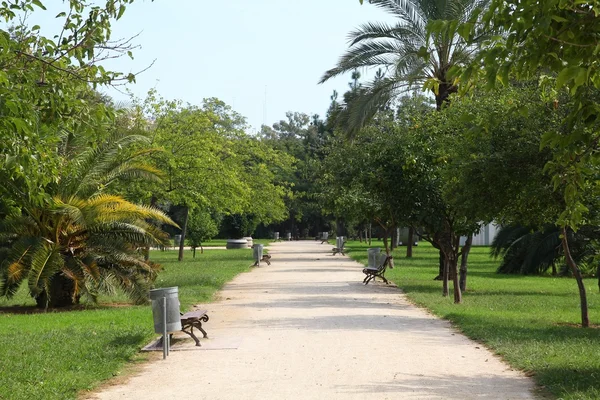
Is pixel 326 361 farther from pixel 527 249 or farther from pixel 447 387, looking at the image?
pixel 527 249

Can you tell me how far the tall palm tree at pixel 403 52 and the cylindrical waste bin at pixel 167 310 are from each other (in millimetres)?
12522

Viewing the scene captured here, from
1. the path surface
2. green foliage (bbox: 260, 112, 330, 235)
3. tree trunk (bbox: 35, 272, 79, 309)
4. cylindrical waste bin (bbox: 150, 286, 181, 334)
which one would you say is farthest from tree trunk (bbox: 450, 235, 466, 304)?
green foliage (bbox: 260, 112, 330, 235)

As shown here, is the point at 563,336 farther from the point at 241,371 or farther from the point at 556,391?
the point at 241,371

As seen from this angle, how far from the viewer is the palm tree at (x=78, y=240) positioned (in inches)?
692

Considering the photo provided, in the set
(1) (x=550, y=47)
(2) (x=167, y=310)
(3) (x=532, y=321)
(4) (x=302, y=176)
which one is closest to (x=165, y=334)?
(2) (x=167, y=310)

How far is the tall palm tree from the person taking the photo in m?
22.5

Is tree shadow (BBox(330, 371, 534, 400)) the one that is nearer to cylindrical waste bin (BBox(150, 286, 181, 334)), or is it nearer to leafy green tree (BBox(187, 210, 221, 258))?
cylindrical waste bin (BBox(150, 286, 181, 334))

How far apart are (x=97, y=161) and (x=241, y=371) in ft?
34.4

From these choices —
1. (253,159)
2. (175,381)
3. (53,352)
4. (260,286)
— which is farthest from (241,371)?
(253,159)

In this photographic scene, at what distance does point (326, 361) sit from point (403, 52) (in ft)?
46.5

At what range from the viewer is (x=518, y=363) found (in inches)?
408

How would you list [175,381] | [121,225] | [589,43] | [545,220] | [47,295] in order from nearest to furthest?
[589,43], [175,381], [545,220], [47,295], [121,225]

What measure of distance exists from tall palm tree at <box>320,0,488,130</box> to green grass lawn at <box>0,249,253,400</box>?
25.1ft

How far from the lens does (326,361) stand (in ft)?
34.8
